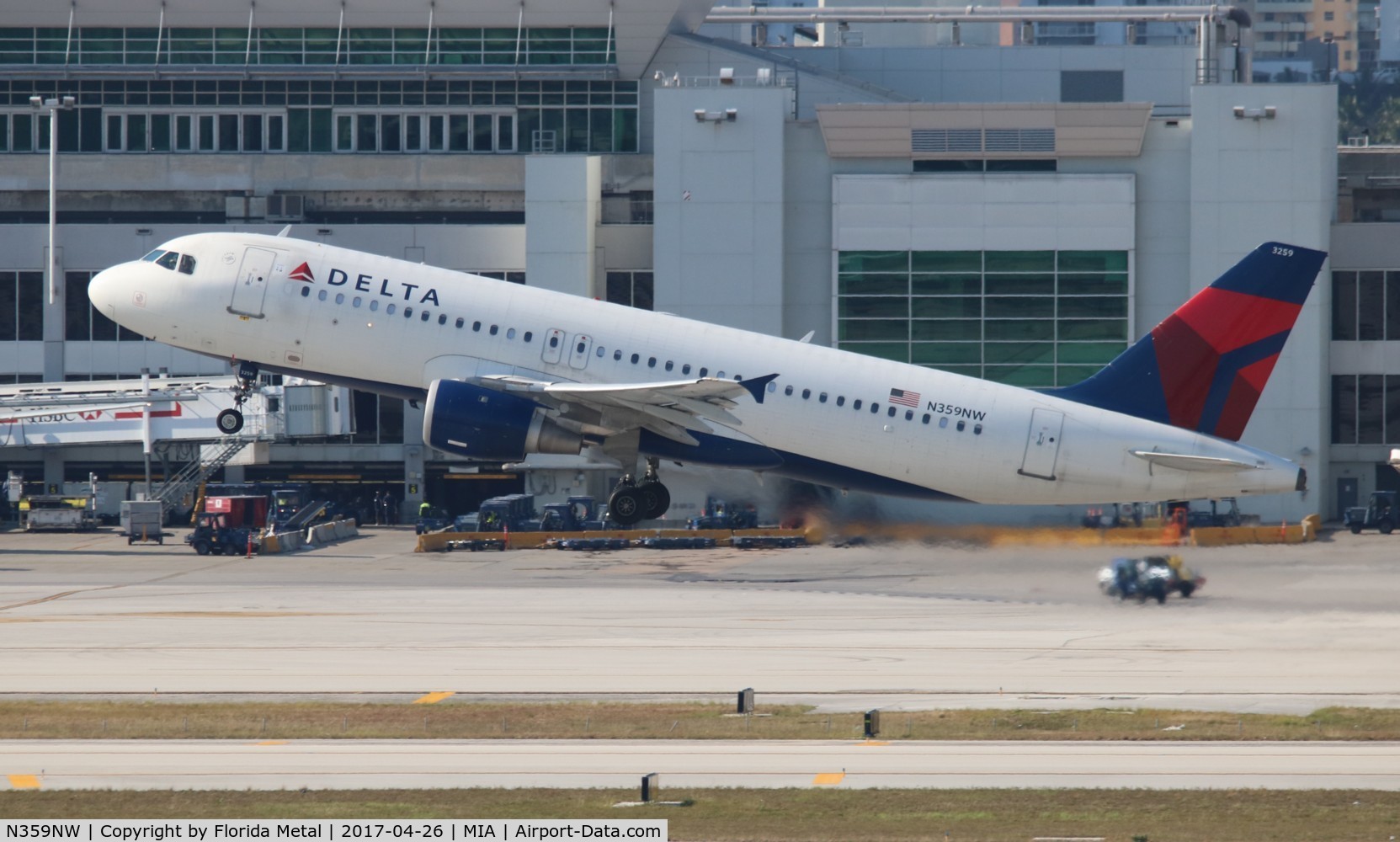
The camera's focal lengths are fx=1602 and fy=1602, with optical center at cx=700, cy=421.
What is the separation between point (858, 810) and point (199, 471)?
5864 centimetres

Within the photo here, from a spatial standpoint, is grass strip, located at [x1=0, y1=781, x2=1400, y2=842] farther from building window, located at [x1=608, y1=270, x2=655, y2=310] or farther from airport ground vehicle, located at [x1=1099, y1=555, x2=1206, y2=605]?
building window, located at [x1=608, y1=270, x2=655, y2=310]

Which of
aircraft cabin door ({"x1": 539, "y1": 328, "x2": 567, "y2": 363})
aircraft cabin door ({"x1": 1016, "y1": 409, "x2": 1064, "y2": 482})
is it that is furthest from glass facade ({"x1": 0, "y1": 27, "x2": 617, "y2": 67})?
aircraft cabin door ({"x1": 1016, "y1": 409, "x2": 1064, "y2": 482})

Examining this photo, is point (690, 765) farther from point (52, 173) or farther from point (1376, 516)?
point (52, 173)

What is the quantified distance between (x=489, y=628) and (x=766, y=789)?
57.7 ft

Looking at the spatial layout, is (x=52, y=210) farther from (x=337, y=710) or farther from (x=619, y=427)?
(x=337, y=710)

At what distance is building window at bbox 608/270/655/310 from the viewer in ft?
260

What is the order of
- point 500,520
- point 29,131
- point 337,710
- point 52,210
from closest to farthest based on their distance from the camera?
point 337,710 → point 500,520 → point 52,210 → point 29,131

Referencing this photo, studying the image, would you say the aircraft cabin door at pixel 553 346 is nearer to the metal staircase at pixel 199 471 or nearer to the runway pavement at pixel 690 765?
the runway pavement at pixel 690 765

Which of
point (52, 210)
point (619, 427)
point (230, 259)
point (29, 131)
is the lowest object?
point (619, 427)

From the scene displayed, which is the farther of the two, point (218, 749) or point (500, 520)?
point (500, 520)

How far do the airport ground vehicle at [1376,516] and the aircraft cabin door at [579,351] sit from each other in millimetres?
43908

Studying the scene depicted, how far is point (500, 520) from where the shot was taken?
232 feet

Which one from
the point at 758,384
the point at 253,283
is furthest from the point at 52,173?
the point at 758,384

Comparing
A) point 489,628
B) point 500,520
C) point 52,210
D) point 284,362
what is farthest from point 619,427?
point 52,210
